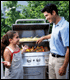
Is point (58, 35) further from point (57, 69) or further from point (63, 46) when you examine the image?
point (57, 69)

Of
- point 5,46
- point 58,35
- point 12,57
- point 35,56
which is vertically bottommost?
point 35,56

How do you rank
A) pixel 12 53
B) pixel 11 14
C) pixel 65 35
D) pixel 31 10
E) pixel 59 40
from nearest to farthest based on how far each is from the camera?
pixel 65 35, pixel 59 40, pixel 12 53, pixel 11 14, pixel 31 10

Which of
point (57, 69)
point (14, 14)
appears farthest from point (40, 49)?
point (14, 14)

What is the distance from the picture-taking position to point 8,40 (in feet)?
6.61

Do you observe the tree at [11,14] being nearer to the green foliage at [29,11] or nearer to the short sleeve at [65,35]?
the green foliage at [29,11]

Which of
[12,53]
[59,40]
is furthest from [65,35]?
[12,53]

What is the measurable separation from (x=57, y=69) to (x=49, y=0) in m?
5.69

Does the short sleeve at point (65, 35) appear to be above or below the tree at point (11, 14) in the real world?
below

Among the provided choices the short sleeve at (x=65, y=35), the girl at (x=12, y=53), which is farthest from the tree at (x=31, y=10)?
the short sleeve at (x=65, y=35)

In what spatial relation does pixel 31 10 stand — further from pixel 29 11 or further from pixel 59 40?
pixel 59 40

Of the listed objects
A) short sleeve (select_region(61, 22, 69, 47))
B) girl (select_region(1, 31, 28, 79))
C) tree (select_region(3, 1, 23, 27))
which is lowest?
girl (select_region(1, 31, 28, 79))

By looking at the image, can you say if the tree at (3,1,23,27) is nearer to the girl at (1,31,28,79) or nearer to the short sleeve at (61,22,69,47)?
the girl at (1,31,28,79)

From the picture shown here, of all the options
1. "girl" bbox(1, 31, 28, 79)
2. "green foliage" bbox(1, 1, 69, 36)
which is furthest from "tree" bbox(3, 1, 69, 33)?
"girl" bbox(1, 31, 28, 79)

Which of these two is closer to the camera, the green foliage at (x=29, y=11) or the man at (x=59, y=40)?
the man at (x=59, y=40)
